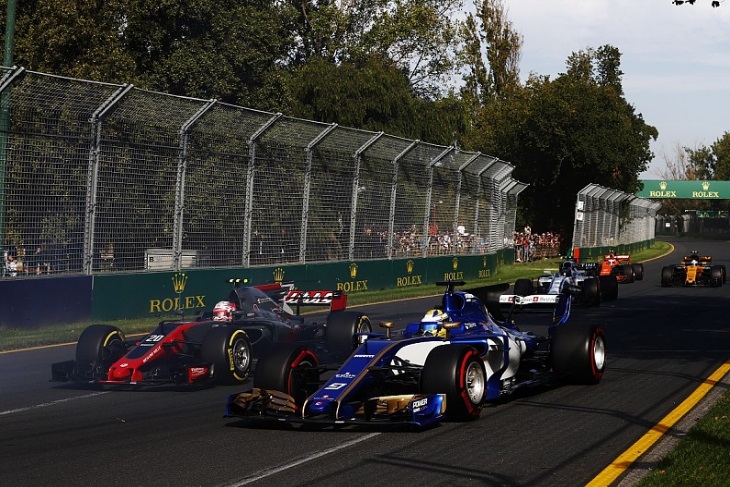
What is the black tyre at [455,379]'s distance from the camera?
8.92 meters

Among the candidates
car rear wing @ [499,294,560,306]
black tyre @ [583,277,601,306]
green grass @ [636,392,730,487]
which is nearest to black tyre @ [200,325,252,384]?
car rear wing @ [499,294,560,306]

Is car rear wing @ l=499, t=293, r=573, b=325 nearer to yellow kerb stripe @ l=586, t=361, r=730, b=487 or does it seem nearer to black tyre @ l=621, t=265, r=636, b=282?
yellow kerb stripe @ l=586, t=361, r=730, b=487

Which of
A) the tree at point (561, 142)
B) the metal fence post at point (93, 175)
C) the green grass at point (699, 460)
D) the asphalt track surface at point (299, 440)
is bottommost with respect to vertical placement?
the asphalt track surface at point (299, 440)

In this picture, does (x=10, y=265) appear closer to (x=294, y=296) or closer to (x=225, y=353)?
(x=294, y=296)

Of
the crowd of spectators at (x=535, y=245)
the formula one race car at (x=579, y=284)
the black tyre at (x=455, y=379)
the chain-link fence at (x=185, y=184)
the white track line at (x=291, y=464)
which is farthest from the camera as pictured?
the crowd of spectators at (x=535, y=245)

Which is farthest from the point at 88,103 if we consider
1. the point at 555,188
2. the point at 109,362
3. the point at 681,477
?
the point at 555,188

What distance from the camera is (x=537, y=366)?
11375 millimetres

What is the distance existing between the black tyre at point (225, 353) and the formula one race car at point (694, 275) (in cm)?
2006

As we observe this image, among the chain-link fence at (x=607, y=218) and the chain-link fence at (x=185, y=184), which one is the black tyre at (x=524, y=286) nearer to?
the chain-link fence at (x=185, y=184)

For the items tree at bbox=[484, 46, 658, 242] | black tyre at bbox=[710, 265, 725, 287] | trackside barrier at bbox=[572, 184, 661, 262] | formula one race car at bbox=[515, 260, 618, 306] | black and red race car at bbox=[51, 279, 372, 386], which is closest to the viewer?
black and red race car at bbox=[51, 279, 372, 386]

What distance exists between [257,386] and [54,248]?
834 centimetres

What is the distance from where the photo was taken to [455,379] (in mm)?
8906

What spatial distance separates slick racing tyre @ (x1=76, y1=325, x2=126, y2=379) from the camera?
37.7ft

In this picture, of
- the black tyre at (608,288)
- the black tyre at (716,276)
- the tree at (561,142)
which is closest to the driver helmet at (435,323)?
the black tyre at (608,288)
